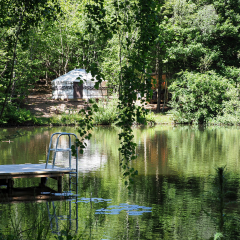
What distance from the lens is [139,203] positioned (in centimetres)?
786

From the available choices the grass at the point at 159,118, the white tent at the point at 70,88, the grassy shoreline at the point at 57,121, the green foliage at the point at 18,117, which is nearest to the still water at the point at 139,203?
the green foliage at the point at 18,117

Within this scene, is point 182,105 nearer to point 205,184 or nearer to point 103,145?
point 103,145

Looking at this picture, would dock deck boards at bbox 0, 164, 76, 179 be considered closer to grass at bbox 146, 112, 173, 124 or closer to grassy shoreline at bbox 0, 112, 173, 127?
grassy shoreline at bbox 0, 112, 173, 127

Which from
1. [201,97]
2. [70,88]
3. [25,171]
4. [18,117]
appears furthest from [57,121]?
[25,171]

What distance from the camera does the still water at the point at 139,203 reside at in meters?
5.93

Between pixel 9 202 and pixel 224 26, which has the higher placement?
pixel 224 26

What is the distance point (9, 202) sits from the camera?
7699 mm

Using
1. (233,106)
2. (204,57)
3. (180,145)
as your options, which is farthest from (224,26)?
(180,145)

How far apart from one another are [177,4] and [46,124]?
627 inches

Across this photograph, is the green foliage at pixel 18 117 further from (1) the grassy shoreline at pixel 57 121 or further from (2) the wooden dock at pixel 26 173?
(2) the wooden dock at pixel 26 173

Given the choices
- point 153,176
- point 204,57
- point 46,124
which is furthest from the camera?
point 204,57

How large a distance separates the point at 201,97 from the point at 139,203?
29.0 m

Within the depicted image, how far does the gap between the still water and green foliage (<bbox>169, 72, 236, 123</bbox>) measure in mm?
19405

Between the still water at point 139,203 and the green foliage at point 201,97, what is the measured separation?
19.4 metres
